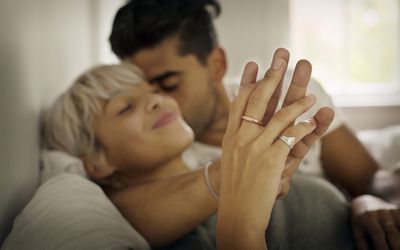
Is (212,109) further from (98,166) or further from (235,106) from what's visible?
(235,106)

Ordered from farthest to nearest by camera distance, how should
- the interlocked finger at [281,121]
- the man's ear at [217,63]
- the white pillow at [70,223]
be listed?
1. the man's ear at [217,63]
2. the white pillow at [70,223]
3. the interlocked finger at [281,121]

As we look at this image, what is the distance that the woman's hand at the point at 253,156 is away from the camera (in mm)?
625

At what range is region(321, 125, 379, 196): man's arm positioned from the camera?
4.82 ft

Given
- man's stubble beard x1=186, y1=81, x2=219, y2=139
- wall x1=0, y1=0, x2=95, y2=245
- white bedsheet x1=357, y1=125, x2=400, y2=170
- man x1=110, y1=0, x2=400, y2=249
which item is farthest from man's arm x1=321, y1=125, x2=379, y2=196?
wall x1=0, y1=0, x2=95, y2=245

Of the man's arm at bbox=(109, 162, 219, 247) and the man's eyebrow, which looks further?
the man's eyebrow

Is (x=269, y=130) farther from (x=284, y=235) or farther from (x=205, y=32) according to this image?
(x=205, y=32)

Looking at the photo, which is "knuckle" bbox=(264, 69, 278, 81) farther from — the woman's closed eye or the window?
the window

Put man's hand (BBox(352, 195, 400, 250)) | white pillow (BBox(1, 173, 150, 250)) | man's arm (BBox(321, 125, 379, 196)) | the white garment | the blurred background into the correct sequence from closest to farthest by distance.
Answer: white pillow (BBox(1, 173, 150, 250)) < man's hand (BBox(352, 195, 400, 250)) < the white garment < man's arm (BBox(321, 125, 379, 196)) < the blurred background

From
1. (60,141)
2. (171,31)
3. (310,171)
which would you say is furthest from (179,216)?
(171,31)

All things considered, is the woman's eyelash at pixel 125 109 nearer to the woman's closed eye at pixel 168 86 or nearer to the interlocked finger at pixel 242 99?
the woman's closed eye at pixel 168 86

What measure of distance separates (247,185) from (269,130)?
76mm

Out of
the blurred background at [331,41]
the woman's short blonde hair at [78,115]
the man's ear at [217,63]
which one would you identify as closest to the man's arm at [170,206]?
the woman's short blonde hair at [78,115]

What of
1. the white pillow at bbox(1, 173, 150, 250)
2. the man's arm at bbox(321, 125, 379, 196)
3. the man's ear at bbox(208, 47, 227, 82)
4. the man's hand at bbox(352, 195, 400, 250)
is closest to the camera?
the white pillow at bbox(1, 173, 150, 250)

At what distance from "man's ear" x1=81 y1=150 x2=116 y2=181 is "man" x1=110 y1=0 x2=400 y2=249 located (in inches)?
13.7
